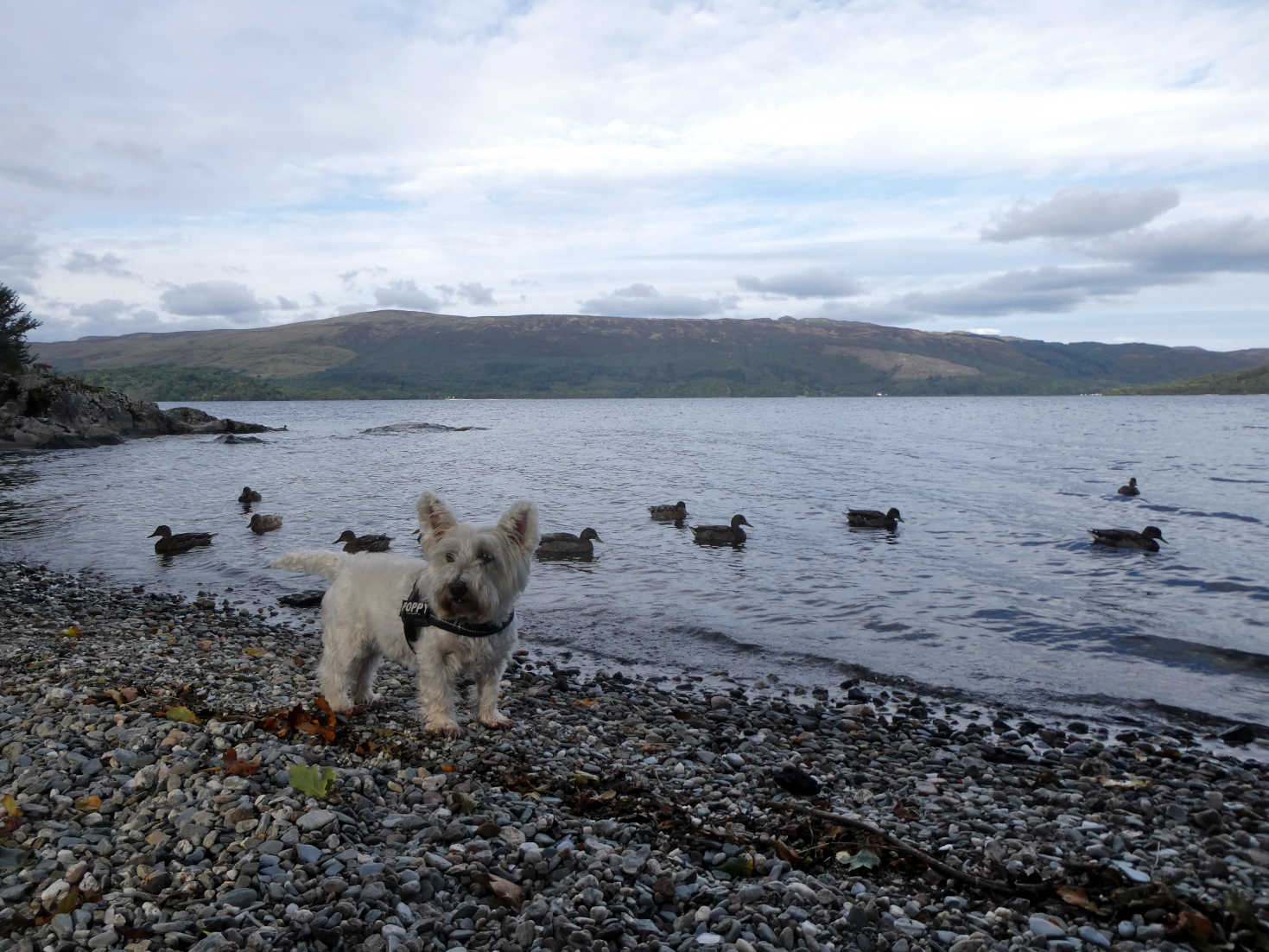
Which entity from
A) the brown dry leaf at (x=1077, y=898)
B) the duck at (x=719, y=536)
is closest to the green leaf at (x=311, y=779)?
the brown dry leaf at (x=1077, y=898)

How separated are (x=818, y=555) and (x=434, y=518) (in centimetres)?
1305

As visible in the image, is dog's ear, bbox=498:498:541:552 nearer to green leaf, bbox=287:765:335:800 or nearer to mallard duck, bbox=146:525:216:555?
green leaf, bbox=287:765:335:800

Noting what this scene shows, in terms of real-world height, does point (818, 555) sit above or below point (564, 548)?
below

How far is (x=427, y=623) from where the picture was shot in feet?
22.2

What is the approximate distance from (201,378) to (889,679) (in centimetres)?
20313

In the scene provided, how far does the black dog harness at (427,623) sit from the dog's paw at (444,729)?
76 centimetres

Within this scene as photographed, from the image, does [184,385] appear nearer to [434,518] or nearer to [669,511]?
[669,511]

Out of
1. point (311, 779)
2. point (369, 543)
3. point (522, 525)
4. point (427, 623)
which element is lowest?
point (369, 543)

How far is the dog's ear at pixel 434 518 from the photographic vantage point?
663 centimetres

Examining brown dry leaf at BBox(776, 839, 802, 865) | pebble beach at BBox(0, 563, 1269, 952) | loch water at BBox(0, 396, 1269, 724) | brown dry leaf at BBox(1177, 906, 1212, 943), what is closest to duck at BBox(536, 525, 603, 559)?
loch water at BBox(0, 396, 1269, 724)

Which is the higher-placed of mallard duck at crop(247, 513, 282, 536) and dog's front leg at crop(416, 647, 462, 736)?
dog's front leg at crop(416, 647, 462, 736)

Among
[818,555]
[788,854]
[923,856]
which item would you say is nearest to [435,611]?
[788,854]

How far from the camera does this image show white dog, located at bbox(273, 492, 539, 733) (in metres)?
6.50

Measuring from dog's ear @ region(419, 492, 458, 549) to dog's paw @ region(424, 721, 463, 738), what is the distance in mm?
1571
